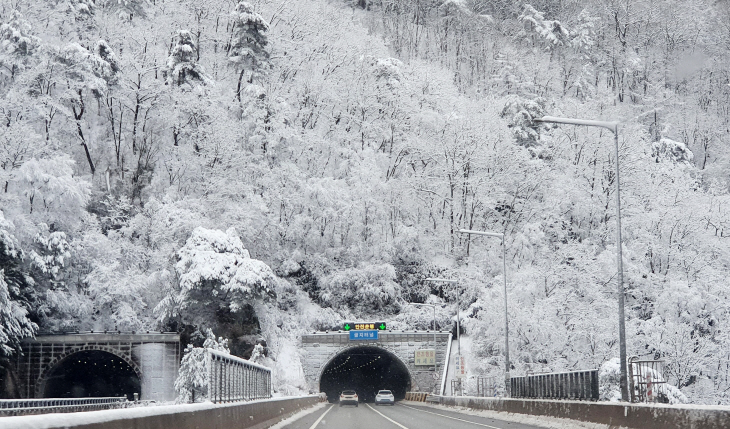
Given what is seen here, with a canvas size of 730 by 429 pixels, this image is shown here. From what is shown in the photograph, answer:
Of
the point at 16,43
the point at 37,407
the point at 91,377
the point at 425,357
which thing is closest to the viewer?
the point at 37,407

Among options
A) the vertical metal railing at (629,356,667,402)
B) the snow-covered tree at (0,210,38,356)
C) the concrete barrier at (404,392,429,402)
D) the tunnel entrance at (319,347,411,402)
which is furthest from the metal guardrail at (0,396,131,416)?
the tunnel entrance at (319,347,411,402)

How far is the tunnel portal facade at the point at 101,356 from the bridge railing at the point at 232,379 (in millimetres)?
31006

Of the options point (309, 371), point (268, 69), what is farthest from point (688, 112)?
point (309, 371)

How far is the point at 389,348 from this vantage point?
67.3 meters

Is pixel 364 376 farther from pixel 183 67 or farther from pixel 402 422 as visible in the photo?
pixel 402 422

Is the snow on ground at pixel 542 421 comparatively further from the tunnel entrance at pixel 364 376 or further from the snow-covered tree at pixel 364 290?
the tunnel entrance at pixel 364 376

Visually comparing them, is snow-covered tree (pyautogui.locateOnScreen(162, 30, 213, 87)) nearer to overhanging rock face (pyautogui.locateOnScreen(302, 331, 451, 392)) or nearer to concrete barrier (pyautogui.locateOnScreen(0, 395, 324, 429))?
overhanging rock face (pyautogui.locateOnScreen(302, 331, 451, 392))

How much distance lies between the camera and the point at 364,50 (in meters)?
90.1

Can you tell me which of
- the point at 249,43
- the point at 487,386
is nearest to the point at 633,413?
the point at 487,386

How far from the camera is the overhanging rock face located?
66.2m

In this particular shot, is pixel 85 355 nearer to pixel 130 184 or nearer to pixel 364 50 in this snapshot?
pixel 130 184

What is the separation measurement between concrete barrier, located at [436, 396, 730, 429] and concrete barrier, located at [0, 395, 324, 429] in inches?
300

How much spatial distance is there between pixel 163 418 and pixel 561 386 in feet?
58.9

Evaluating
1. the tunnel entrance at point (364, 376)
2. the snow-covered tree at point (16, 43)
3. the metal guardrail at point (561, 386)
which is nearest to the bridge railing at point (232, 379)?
the metal guardrail at point (561, 386)
